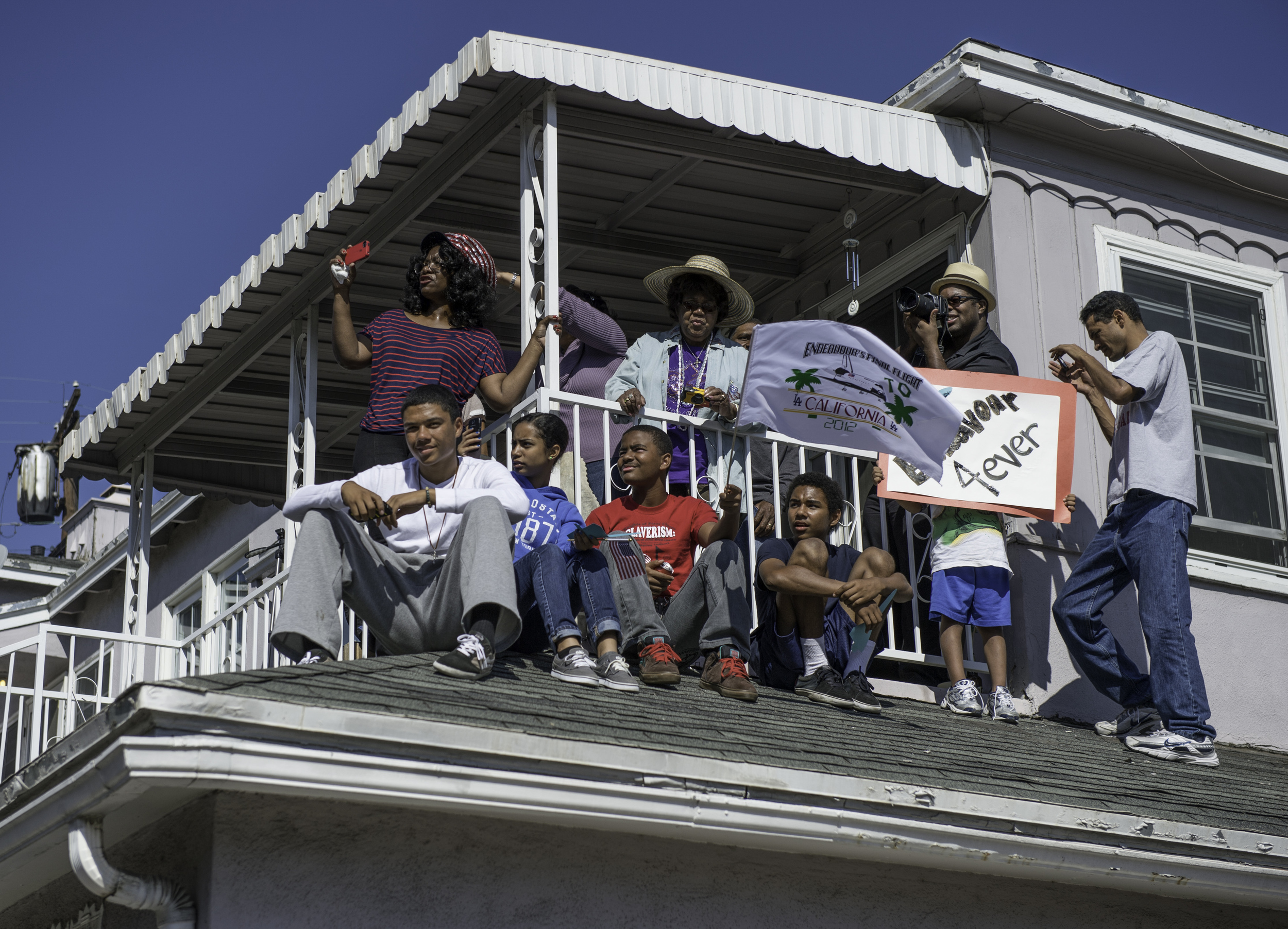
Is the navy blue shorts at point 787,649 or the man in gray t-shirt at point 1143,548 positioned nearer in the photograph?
the navy blue shorts at point 787,649

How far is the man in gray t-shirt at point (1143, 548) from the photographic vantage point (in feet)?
23.9

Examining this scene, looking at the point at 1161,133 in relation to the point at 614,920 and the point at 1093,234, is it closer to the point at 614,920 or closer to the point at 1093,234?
the point at 1093,234

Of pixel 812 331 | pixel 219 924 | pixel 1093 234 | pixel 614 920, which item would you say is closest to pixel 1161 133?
pixel 1093 234

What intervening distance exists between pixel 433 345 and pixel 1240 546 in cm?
485

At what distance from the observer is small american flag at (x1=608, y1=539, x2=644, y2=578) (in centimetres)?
646

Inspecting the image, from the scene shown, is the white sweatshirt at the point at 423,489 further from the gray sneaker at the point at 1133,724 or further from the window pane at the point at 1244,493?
the window pane at the point at 1244,493

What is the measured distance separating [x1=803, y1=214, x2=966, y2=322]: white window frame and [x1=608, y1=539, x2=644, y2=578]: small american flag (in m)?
3.29

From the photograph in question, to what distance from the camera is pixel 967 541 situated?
25.2ft

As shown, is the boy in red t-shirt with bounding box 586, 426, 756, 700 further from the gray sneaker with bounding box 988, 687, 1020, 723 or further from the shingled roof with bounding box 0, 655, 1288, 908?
the gray sneaker with bounding box 988, 687, 1020, 723

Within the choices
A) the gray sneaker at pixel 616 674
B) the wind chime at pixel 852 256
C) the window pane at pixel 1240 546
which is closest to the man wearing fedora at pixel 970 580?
the wind chime at pixel 852 256

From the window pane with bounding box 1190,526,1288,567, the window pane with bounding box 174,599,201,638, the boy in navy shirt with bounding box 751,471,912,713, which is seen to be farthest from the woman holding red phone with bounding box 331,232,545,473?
the window pane with bounding box 174,599,201,638

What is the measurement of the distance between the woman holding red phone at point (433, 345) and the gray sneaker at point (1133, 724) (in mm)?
3180

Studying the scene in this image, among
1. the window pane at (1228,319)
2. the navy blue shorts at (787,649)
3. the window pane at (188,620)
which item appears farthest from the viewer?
the window pane at (188,620)

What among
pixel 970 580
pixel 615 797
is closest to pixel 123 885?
pixel 615 797
